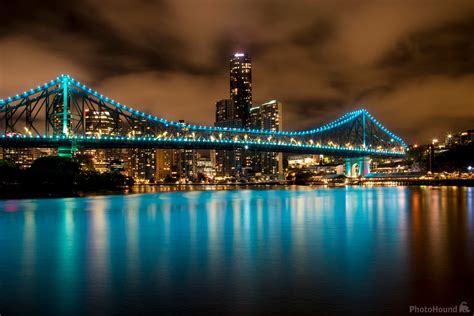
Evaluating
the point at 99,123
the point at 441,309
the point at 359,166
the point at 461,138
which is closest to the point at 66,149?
the point at 99,123

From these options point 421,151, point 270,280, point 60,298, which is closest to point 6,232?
point 60,298

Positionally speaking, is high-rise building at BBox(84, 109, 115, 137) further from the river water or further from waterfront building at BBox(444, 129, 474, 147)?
waterfront building at BBox(444, 129, 474, 147)

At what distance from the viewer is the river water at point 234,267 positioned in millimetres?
10414

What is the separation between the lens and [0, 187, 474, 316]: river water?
10414 mm

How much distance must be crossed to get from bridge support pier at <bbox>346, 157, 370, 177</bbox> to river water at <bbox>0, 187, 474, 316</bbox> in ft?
276

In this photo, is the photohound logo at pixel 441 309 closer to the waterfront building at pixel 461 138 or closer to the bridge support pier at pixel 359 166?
the bridge support pier at pixel 359 166

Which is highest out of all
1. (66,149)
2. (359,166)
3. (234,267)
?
(66,149)

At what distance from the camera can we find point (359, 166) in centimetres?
11225

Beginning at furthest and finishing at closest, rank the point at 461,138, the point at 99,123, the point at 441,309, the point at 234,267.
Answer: the point at 461,138 < the point at 99,123 < the point at 234,267 < the point at 441,309

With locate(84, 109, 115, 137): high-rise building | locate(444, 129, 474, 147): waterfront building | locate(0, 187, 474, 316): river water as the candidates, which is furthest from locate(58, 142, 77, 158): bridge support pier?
locate(444, 129, 474, 147): waterfront building

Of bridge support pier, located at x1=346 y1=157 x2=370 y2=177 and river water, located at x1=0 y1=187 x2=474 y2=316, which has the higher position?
bridge support pier, located at x1=346 y1=157 x2=370 y2=177

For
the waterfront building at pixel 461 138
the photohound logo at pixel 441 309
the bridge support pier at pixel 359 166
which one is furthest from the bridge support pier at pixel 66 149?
the waterfront building at pixel 461 138

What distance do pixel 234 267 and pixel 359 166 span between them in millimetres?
101937

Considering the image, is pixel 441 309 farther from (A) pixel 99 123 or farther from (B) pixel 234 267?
(A) pixel 99 123
